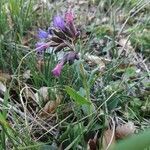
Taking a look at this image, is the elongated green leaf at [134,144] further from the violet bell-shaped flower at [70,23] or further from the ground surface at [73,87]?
the violet bell-shaped flower at [70,23]

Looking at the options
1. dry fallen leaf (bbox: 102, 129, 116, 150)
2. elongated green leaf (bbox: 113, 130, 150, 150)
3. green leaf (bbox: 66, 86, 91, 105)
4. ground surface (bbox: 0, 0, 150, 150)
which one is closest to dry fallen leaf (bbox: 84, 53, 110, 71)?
ground surface (bbox: 0, 0, 150, 150)

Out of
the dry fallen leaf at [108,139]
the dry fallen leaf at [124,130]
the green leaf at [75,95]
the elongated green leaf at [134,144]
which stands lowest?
the dry fallen leaf at [124,130]

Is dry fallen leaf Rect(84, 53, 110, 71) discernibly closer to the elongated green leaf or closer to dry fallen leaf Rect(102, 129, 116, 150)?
dry fallen leaf Rect(102, 129, 116, 150)

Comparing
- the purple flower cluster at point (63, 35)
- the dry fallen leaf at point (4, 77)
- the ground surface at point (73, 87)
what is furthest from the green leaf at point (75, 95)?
the dry fallen leaf at point (4, 77)

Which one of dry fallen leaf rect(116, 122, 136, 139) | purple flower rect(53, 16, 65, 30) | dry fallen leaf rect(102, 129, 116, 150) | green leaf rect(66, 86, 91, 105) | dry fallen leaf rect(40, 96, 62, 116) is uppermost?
purple flower rect(53, 16, 65, 30)

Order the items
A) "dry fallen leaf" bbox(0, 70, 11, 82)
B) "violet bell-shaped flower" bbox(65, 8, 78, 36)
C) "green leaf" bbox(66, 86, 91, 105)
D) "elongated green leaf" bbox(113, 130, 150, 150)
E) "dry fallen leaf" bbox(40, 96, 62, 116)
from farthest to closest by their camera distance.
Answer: "dry fallen leaf" bbox(0, 70, 11, 82) < "dry fallen leaf" bbox(40, 96, 62, 116) < "violet bell-shaped flower" bbox(65, 8, 78, 36) < "green leaf" bbox(66, 86, 91, 105) < "elongated green leaf" bbox(113, 130, 150, 150)

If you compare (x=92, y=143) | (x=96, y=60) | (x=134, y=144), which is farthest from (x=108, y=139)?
(x=134, y=144)

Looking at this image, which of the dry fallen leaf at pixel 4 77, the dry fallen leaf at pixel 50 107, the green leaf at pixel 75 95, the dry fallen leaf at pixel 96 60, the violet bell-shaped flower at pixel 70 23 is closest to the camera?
the green leaf at pixel 75 95

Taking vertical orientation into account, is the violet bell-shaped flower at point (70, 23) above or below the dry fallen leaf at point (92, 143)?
above

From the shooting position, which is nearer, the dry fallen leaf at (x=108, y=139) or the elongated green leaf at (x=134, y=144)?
the elongated green leaf at (x=134, y=144)

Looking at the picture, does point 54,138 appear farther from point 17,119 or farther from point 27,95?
point 27,95
